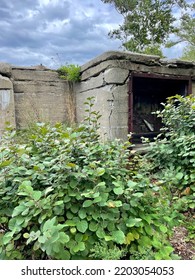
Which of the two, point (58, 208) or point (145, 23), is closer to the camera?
point (58, 208)

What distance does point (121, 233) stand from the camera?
1329 mm

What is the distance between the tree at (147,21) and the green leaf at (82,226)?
40.7 ft

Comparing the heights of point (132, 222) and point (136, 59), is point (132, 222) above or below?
below

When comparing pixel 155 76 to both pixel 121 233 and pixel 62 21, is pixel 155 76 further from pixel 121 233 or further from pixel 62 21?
pixel 121 233

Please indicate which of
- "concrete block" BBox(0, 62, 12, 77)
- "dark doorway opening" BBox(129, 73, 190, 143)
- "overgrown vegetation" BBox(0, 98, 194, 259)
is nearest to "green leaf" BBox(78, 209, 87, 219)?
"overgrown vegetation" BBox(0, 98, 194, 259)

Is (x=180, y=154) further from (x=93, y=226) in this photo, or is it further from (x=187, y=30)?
(x=187, y=30)

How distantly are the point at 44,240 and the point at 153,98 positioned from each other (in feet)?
17.0

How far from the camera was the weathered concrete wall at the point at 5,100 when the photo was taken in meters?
4.20

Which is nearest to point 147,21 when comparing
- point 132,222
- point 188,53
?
point 188,53

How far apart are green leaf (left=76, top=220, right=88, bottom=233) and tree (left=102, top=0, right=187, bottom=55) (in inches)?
488

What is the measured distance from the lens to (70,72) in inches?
191

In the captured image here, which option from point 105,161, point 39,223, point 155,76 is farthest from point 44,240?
point 155,76

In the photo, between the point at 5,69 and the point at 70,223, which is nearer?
the point at 70,223

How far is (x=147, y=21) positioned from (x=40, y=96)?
10386 millimetres
